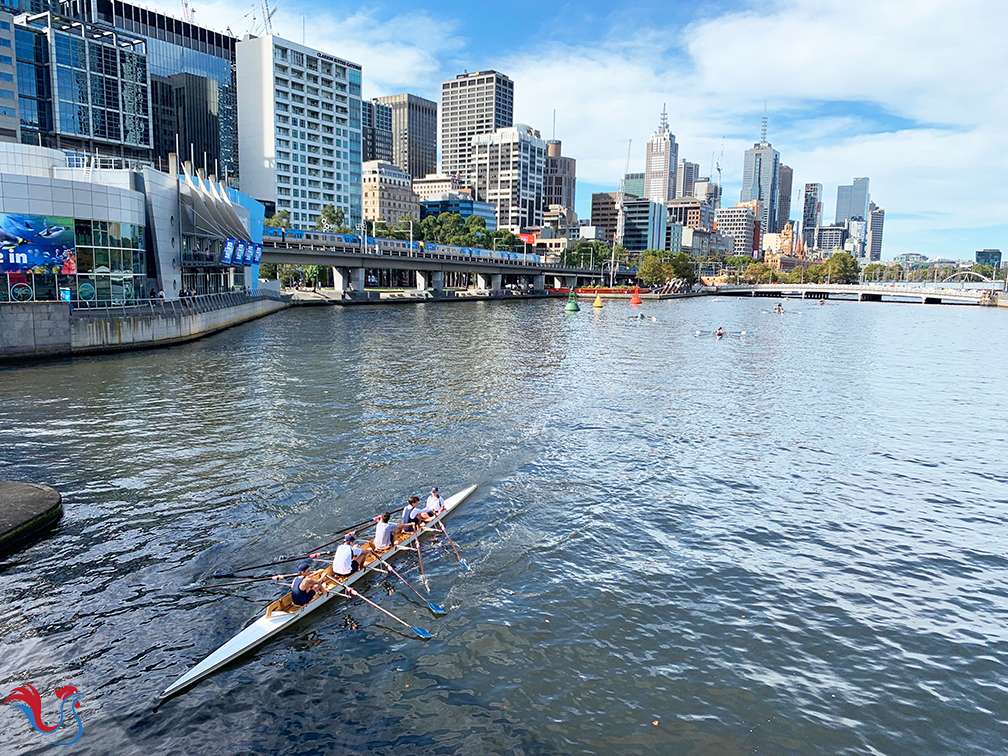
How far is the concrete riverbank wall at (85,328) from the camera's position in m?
52.7

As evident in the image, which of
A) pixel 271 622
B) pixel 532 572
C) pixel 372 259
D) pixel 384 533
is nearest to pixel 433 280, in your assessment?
pixel 372 259

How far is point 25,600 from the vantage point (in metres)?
17.9

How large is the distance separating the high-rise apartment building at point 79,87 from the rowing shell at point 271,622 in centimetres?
15944

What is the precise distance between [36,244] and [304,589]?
185ft

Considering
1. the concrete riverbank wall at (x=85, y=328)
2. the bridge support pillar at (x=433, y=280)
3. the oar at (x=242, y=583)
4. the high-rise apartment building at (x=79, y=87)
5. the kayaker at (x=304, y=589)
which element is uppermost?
the high-rise apartment building at (x=79, y=87)

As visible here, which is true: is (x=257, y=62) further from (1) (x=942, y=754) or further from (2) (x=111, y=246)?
(1) (x=942, y=754)

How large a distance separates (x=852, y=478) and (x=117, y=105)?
196 metres

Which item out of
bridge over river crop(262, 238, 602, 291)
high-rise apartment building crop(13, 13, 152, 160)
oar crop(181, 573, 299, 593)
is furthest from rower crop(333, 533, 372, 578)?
high-rise apartment building crop(13, 13, 152, 160)

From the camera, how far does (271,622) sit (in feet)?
55.4

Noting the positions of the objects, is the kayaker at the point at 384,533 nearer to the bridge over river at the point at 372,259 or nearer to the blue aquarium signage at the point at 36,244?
the blue aquarium signage at the point at 36,244

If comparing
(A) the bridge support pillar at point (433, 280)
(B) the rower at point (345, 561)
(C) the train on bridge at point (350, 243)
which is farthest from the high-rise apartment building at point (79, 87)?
(B) the rower at point (345, 561)

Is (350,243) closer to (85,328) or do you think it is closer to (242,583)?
(85,328)

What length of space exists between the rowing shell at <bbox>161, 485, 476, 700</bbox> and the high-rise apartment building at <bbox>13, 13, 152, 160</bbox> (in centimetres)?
15944

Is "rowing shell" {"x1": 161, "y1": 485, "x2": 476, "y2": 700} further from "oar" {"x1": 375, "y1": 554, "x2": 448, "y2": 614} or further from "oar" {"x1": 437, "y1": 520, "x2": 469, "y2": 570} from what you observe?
"oar" {"x1": 437, "y1": 520, "x2": 469, "y2": 570}
